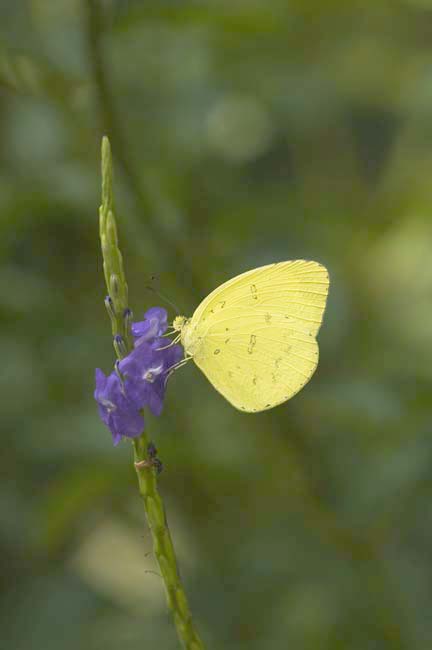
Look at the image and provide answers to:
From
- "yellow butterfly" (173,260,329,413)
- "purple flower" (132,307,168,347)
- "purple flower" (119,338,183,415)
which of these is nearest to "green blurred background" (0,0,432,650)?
"yellow butterfly" (173,260,329,413)

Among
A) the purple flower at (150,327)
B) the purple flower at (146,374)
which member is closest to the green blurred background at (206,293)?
the purple flower at (150,327)

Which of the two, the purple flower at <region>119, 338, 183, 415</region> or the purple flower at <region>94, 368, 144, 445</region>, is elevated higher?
the purple flower at <region>119, 338, 183, 415</region>

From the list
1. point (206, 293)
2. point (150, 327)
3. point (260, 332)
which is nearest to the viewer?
point (150, 327)

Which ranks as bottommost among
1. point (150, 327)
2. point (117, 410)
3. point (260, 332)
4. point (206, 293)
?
point (117, 410)

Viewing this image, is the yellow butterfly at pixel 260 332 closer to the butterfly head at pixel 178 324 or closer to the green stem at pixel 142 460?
the butterfly head at pixel 178 324

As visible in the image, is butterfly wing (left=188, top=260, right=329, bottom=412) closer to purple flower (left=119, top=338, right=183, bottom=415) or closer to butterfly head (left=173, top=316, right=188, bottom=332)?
butterfly head (left=173, top=316, right=188, bottom=332)

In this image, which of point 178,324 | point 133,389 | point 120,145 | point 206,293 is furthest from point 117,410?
point 206,293

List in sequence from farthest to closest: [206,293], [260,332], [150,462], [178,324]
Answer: [206,293] → [260,332] → [178,324] → [150,462]

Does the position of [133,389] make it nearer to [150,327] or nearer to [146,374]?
[146,374]
